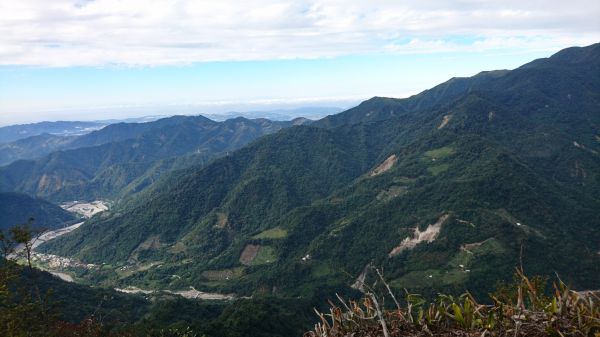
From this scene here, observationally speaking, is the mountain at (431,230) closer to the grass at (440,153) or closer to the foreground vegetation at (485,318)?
the grass at (440,153)

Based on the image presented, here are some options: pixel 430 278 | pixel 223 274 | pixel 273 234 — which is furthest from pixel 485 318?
pixel 273 234

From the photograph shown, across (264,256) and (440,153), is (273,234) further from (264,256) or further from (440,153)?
(440,153)

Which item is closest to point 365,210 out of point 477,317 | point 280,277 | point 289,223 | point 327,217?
point 327,217

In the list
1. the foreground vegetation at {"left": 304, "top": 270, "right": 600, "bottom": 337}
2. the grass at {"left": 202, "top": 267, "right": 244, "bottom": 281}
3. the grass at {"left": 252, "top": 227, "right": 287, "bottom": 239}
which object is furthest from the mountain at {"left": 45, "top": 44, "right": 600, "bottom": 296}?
the foreground vegetation at {"left": 304, "top": 270, "right": 600, "bottom": 337}

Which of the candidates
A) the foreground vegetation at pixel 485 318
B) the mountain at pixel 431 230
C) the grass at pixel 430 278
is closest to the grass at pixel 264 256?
the mountain at pixel 431 230

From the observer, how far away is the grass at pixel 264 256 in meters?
153

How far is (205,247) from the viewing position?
18312 centimetres

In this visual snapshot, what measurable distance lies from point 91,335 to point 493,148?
164m

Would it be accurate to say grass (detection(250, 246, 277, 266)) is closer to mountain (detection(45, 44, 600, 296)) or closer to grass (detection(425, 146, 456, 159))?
mountain (detection(45, 44, 600, 296))

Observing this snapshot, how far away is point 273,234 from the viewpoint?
168375 millimetres

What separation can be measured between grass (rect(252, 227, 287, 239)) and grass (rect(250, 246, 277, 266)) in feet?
19.6

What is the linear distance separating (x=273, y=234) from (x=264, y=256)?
13852 mm

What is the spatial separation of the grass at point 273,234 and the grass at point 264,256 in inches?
236

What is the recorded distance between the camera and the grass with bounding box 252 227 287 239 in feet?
539
